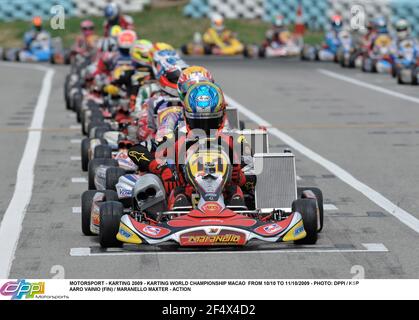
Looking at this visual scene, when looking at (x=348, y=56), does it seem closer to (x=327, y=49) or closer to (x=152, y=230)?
(x=327, y=49)

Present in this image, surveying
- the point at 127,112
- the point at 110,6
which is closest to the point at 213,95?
the point at 127,112

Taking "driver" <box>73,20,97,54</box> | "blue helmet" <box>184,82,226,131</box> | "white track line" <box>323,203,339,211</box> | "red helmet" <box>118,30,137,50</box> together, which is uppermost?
"blue helmet" <box>184,82,226,131</box>

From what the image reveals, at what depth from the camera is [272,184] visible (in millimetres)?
Result: 10539

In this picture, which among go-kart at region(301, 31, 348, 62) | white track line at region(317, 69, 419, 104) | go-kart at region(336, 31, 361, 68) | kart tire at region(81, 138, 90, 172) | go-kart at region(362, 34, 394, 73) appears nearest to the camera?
kart tire at region(81, 138, 90, 172)

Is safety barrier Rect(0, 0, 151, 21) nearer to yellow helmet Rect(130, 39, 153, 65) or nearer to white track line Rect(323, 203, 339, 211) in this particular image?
yellow helmet Rect(130, 39, 153, 65)

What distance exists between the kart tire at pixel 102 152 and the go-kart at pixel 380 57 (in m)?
17.9

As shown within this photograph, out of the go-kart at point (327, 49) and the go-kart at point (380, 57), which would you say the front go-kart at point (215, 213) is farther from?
the go-kart at point (327, 49)

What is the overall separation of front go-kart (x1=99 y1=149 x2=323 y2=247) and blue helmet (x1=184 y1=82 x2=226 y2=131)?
0.43 meters

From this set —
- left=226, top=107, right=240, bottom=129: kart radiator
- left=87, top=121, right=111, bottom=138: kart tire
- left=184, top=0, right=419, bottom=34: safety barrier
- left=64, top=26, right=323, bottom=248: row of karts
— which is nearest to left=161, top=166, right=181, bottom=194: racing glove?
left=64, top=26, right=323, bottom=248: row of karts

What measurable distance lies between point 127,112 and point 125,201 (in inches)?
278

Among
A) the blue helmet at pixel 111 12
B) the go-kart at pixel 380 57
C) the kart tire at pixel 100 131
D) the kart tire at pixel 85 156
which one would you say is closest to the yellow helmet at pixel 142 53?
the kart tire at pixel 100 131

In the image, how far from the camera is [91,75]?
21797mm

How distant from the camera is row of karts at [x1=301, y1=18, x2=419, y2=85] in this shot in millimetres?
29562

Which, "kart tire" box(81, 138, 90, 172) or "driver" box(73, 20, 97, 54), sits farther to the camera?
"driver" box(73, 20, 97, 54)
